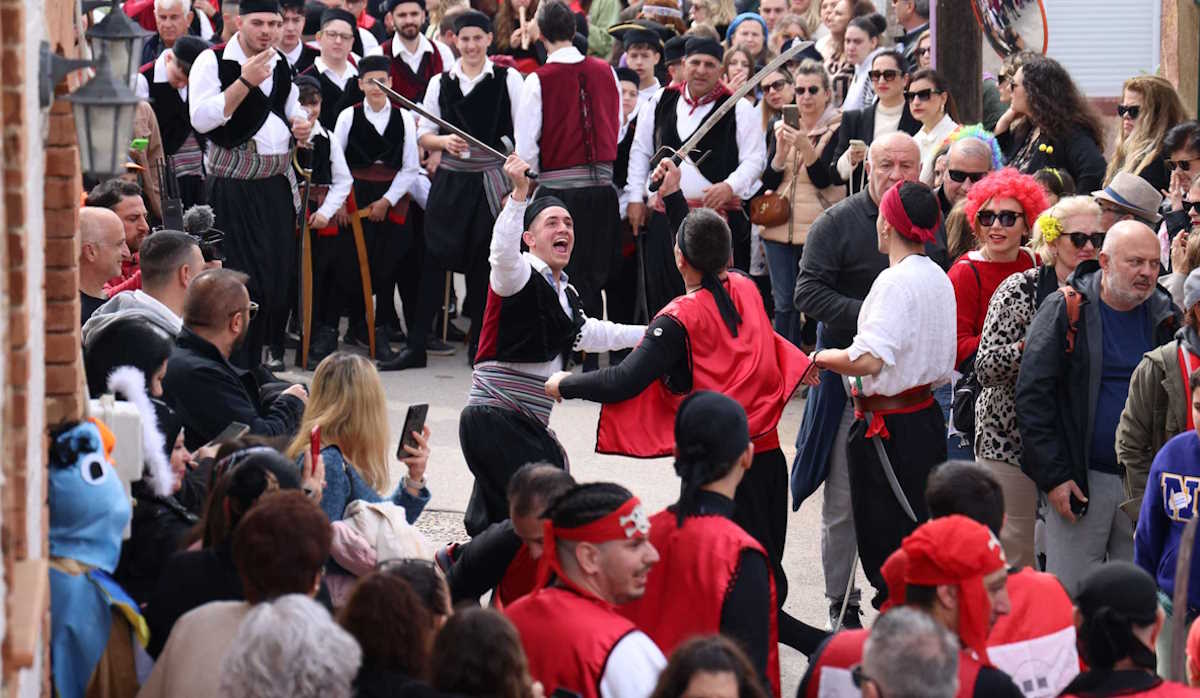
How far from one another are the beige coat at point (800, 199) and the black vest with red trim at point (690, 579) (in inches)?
243

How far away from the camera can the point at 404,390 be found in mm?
10898

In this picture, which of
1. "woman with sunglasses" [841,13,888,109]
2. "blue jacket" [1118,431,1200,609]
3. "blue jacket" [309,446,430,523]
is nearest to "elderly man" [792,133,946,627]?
"blue jacket" [1118,431,1200,609]

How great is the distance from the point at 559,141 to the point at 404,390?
180 centimetres

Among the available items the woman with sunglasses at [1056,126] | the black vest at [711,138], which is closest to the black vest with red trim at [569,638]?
the woman with sunglasses at [1056,126]

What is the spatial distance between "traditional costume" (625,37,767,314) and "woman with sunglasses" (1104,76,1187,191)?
268 cm

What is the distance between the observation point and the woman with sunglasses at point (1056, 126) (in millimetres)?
9188

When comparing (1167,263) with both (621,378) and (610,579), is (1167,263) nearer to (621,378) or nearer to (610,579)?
(621,378)

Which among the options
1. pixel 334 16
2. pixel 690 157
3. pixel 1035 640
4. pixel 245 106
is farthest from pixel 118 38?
pixel 334 16

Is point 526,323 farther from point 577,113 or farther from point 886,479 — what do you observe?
point 577,113

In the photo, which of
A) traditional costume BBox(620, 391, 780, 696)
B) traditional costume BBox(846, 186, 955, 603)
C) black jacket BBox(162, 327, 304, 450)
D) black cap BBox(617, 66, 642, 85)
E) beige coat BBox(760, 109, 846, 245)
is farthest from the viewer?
black cap BBox(617, 66, 642, 85)

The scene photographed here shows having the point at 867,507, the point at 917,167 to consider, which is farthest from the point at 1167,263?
the point at 867,507

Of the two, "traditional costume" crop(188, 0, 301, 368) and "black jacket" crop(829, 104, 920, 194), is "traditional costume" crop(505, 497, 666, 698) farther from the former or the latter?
"black jacket" crop(829, 104, 920, 194)

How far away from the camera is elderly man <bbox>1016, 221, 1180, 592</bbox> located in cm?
640

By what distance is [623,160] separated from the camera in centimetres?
1154
